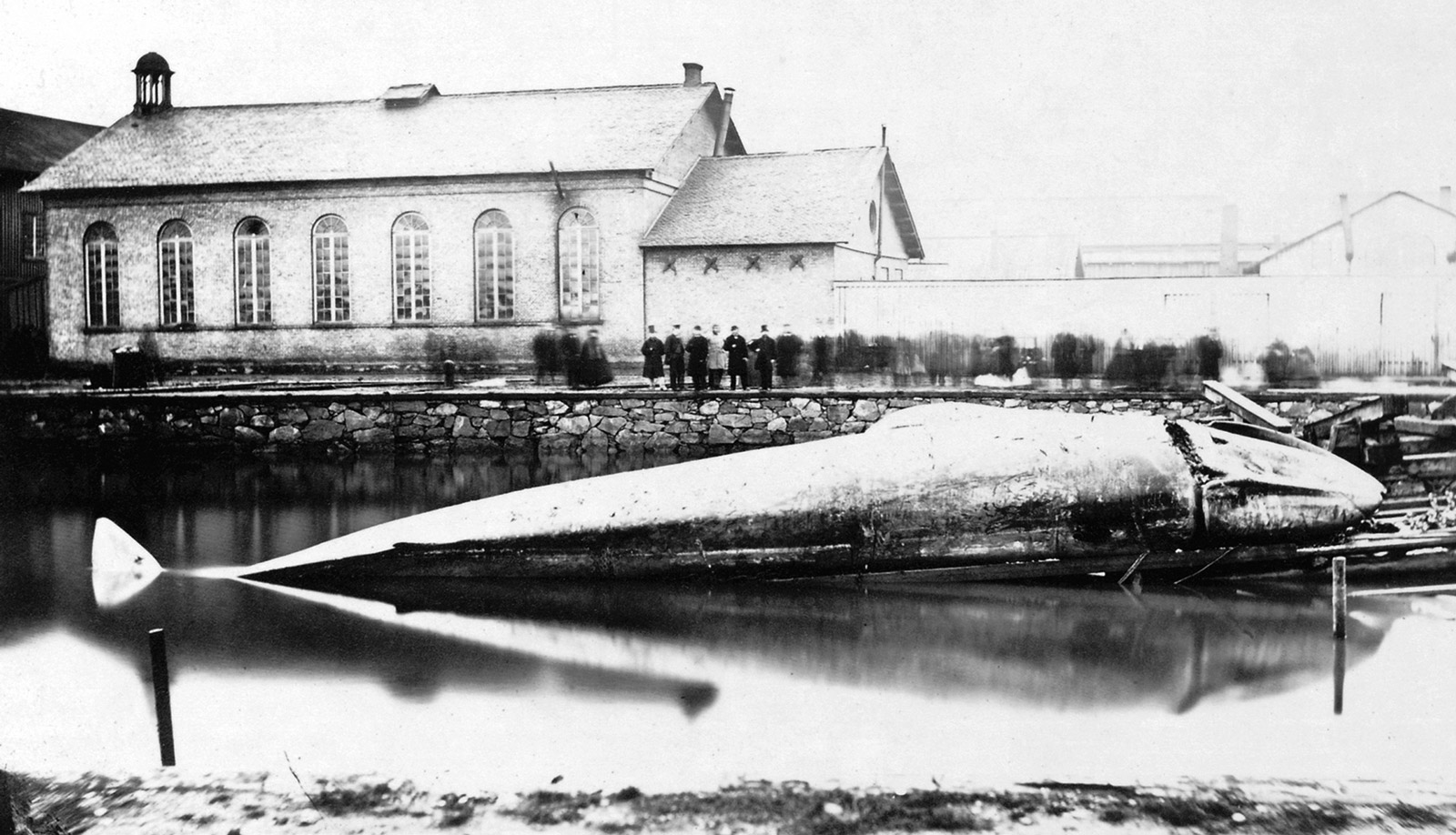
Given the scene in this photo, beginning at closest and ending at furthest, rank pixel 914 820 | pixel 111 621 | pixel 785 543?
1. pixel 914 820
2. pixel 111 621
3. pixel 785 543

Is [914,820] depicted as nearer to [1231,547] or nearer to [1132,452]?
[1132,452]

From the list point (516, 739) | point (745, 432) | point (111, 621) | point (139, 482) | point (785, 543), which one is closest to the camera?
point (516, 739)

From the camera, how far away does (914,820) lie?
375 cm

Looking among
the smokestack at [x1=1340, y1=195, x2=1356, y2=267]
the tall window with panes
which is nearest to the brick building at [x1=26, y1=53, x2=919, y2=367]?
the tall window with panes

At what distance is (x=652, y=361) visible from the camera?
13867mm

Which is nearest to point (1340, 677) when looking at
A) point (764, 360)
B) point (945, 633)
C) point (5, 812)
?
point (945, 633)

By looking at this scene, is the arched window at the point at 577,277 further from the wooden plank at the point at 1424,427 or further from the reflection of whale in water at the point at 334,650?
the wooden plank at the point at 1424,427

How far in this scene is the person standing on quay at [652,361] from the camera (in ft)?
45.0

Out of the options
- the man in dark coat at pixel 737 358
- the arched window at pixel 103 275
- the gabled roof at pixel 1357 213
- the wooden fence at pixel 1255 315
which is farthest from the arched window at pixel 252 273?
the gabled roof at pixel 1357 213

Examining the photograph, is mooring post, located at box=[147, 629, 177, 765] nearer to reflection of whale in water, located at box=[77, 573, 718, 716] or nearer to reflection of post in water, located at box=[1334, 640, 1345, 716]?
reflection of whale in water, located at box=[77, 573, 718, 716]

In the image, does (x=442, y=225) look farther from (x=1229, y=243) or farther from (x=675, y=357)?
(x=1229, y=243)

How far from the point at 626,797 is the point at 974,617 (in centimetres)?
332

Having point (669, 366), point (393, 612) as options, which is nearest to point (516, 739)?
point (393, 612)

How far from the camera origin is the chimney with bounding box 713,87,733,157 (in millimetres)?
8617
